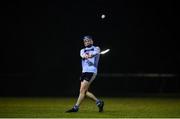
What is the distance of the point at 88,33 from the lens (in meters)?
38.0

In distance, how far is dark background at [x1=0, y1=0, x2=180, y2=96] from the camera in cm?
3772

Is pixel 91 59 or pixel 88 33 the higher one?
pixel 91 59

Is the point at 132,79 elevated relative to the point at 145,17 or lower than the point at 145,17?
lower

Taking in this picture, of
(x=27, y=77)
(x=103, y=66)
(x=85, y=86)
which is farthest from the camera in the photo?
(x=103, y=66)

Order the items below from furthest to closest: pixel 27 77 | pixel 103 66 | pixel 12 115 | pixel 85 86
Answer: pixel 103 66 < pixel 27 77 < pixel 85 86 < pixel 12 115

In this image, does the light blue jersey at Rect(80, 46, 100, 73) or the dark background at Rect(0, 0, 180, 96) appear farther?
the dark background at Rect(0, 0, 180, 96)

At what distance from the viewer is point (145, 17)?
128 ft

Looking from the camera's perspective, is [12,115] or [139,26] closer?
[12,115]

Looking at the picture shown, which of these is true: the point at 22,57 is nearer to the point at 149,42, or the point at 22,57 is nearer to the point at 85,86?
the point at 149,42

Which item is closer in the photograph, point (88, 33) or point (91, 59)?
point (91, 59)

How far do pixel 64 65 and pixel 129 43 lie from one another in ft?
14.0

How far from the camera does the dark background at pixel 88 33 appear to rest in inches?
1485

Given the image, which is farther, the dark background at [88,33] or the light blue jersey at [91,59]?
the dark background at [88,33]

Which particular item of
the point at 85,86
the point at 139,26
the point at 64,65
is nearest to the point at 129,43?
the point at 139,26
